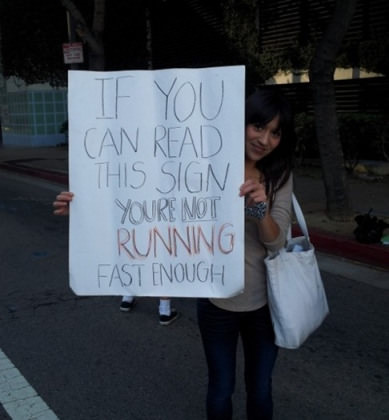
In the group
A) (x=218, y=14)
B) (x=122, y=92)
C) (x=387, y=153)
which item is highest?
(x=218, y=14)

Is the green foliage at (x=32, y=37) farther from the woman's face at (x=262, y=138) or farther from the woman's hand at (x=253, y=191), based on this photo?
the woman's hand at (x=253, y=191)

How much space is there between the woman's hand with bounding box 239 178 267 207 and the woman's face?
14cm

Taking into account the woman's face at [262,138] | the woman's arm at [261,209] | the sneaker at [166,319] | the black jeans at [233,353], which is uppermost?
the woman's face at [262,138]

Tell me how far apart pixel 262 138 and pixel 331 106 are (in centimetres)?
536

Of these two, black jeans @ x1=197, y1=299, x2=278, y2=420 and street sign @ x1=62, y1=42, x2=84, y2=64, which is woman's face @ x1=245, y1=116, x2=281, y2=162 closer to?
black jeans @ x1=197, y1=299, x2=278, y2=420

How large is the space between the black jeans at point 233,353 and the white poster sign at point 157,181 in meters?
0.15

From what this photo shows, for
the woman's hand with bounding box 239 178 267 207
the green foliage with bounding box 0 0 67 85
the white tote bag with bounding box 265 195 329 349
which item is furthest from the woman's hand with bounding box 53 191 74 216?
the green foliage with bounding box 0 0 67 85

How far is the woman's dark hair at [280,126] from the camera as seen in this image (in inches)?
81.4

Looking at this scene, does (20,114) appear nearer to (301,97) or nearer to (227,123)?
(301,97)

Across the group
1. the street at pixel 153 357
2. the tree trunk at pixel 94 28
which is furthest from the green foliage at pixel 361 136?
the street at pixel 153 357

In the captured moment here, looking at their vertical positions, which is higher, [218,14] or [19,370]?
[218,14]

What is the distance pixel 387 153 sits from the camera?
11.2 m

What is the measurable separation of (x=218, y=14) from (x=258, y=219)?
14387mm

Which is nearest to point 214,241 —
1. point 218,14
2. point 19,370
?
point 19,370
